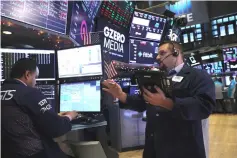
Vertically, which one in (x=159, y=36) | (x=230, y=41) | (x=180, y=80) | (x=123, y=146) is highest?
(x=230, y=41)

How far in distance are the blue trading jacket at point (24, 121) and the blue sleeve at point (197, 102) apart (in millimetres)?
888

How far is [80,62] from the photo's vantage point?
9.78 ft

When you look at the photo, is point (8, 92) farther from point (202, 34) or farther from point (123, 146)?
point (202, 34)

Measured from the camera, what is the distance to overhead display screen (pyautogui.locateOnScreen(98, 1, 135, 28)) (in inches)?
191

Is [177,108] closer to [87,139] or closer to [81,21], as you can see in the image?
[87,139]

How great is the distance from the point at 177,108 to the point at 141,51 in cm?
425

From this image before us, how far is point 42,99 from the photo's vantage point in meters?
1.88

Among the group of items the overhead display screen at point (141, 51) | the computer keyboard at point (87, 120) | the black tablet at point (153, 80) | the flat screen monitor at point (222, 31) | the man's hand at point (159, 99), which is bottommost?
the computer keyboard at point (87, 120)

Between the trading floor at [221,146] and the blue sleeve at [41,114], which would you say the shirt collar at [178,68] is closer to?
the blue sleeve at [41,114]

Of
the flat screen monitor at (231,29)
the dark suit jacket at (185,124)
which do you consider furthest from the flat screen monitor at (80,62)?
the flat screen monitor at (231,29)

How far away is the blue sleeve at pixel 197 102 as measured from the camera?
1511mm

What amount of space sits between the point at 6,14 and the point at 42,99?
42.1 inches

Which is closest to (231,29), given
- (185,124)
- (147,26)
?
(147,26)

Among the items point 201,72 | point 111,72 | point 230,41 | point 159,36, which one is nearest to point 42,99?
point 201,72
